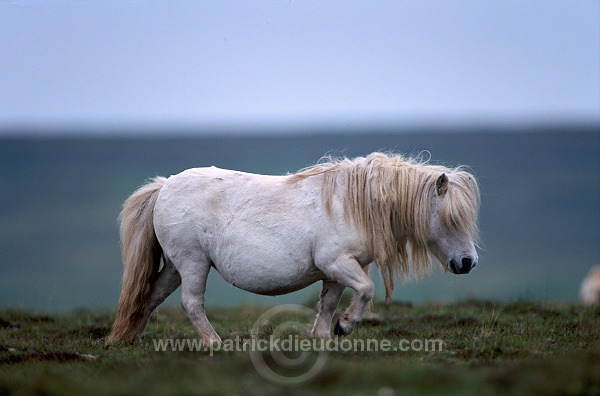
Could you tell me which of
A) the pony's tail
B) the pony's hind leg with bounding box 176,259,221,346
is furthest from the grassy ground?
the pony's hind leg with bounding box 176,259,221,346

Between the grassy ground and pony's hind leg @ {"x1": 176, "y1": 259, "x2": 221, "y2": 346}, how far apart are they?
1.97ft

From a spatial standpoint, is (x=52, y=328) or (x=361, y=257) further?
(x=52, y=328)

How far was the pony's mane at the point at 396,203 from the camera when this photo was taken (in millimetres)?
7340

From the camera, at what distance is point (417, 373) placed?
198 inches

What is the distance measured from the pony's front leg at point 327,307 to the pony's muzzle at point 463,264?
4.02ft

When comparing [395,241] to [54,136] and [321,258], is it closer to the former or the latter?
[321,258]

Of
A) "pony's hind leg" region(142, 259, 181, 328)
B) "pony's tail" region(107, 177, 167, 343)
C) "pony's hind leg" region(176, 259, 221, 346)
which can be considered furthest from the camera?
"pony's hind leg" region(142, 259, 181, 328)

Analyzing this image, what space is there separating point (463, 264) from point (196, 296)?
285cm

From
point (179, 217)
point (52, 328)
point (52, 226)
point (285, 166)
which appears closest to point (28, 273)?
point (52, 226)

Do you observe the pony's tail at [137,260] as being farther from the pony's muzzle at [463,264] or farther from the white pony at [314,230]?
the pony's muzzle at [463,264]

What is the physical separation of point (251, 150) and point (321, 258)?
112 feet

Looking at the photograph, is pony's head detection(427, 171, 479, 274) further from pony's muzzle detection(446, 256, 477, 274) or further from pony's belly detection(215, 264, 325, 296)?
pony's belly detection(215, 264, 325, 296)

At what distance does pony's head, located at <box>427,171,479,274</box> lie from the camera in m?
7.30

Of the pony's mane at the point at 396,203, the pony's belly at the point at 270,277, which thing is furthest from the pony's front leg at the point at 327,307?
the pony's mane at the point at 396,203
